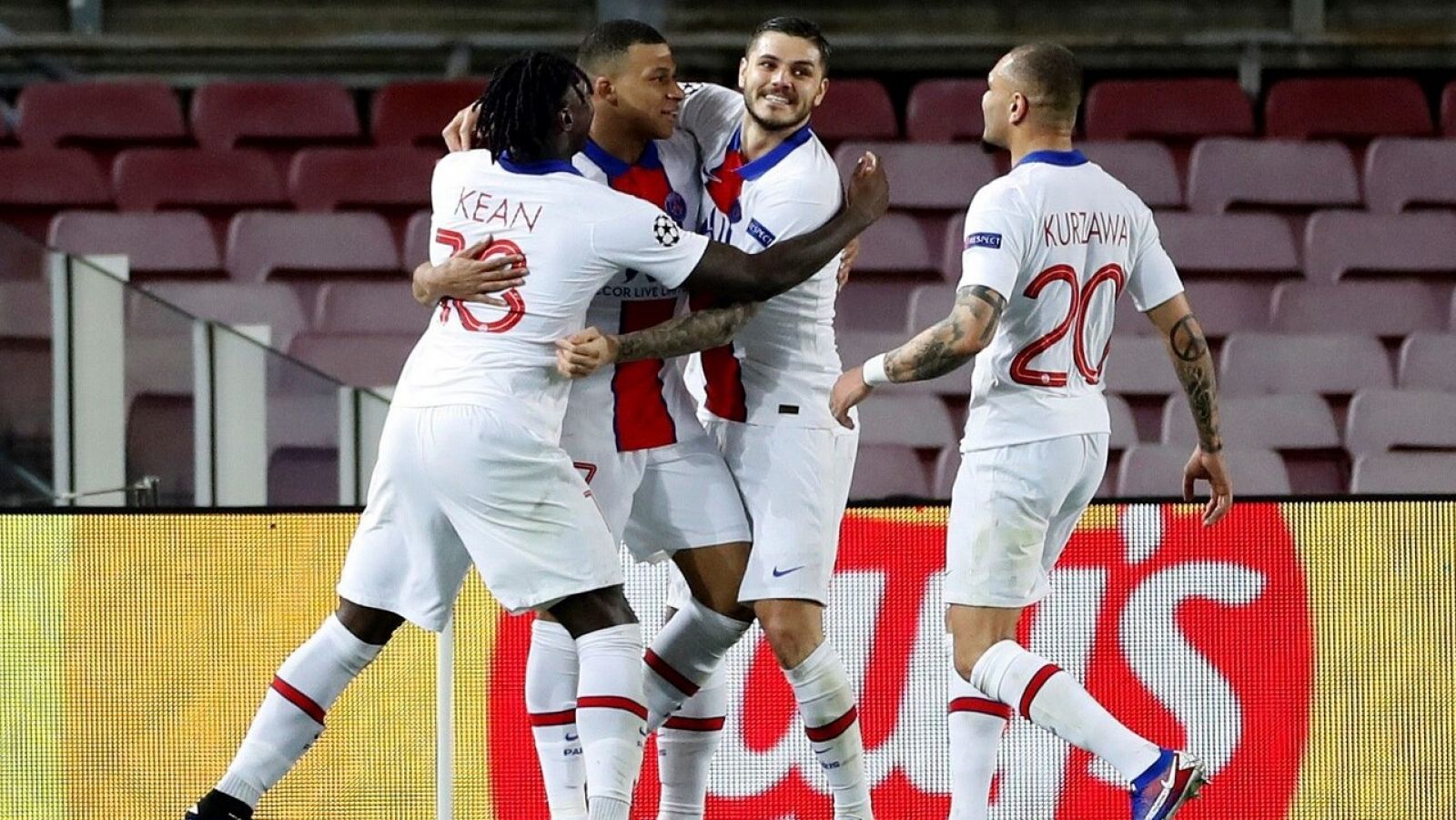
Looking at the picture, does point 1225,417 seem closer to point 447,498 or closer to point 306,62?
point 447,498

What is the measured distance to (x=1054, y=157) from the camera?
168 inches

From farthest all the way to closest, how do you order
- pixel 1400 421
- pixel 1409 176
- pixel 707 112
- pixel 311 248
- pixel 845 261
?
1. pixel 1409 176
2. pixel 311 248
3. pixel 1400 421
4. pixel 845 261
5. pixel 707 112

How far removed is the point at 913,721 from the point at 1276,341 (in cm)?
401

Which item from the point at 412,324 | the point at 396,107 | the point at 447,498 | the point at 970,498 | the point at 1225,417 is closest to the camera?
the point at 447,498

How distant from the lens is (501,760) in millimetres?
4766

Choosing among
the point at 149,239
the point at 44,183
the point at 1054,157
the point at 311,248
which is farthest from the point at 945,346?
the point at 44,183

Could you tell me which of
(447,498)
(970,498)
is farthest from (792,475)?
(447,498)

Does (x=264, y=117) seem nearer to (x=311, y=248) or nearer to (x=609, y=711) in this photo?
(x=311, y=248)

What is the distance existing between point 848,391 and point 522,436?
0.72 m

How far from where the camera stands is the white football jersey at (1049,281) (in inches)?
164

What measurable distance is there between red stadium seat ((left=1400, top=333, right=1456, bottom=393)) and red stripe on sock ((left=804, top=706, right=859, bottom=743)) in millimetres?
4709

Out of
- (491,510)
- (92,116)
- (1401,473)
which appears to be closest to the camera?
(491,510)

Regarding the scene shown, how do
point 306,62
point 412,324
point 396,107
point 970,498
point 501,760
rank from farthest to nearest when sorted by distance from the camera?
point 306,62 < point 396,107 < point 412,324 < point 501,760 < point 970,498

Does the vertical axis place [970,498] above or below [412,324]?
below
